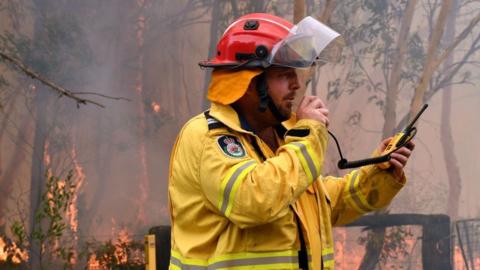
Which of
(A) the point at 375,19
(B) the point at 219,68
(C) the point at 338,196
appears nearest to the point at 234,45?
(B) the point at 219,68

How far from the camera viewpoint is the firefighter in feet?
7.36

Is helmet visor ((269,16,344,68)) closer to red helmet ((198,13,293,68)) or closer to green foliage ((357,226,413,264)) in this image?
red helmet ((198,13,293,68))

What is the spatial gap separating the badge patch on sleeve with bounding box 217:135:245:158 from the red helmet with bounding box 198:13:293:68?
267 millimetres

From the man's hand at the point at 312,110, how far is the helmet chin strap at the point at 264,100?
70 millimetres

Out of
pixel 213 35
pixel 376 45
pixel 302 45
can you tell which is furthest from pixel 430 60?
pixel 302 45

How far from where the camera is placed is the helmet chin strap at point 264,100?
2473 mm

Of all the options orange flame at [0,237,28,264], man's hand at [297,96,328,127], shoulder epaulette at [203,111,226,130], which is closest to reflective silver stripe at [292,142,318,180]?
man's hand at [297,96,328,127]

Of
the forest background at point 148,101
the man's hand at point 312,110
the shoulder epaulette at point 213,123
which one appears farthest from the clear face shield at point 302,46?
the forest background at point 148,101

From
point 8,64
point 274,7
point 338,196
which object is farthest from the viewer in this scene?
point 274,7

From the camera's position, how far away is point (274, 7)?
24.8 ft

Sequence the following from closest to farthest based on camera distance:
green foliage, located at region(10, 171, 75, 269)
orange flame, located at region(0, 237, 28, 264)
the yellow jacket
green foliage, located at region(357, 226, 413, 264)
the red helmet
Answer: the yellow jacket → the red helmet → green foliage, located at region(10, 171, 75, 269) → orange flame, located at region(0, 237, 28, 264) → green foliage, located at region(357, 226, 413, 264)

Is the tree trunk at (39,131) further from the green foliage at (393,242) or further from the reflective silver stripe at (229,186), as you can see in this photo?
the reflective silver stripe at (229,186)

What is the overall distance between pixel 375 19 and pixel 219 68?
5426mm

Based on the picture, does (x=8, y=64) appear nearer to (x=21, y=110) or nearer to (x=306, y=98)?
(x=21, y=110)
